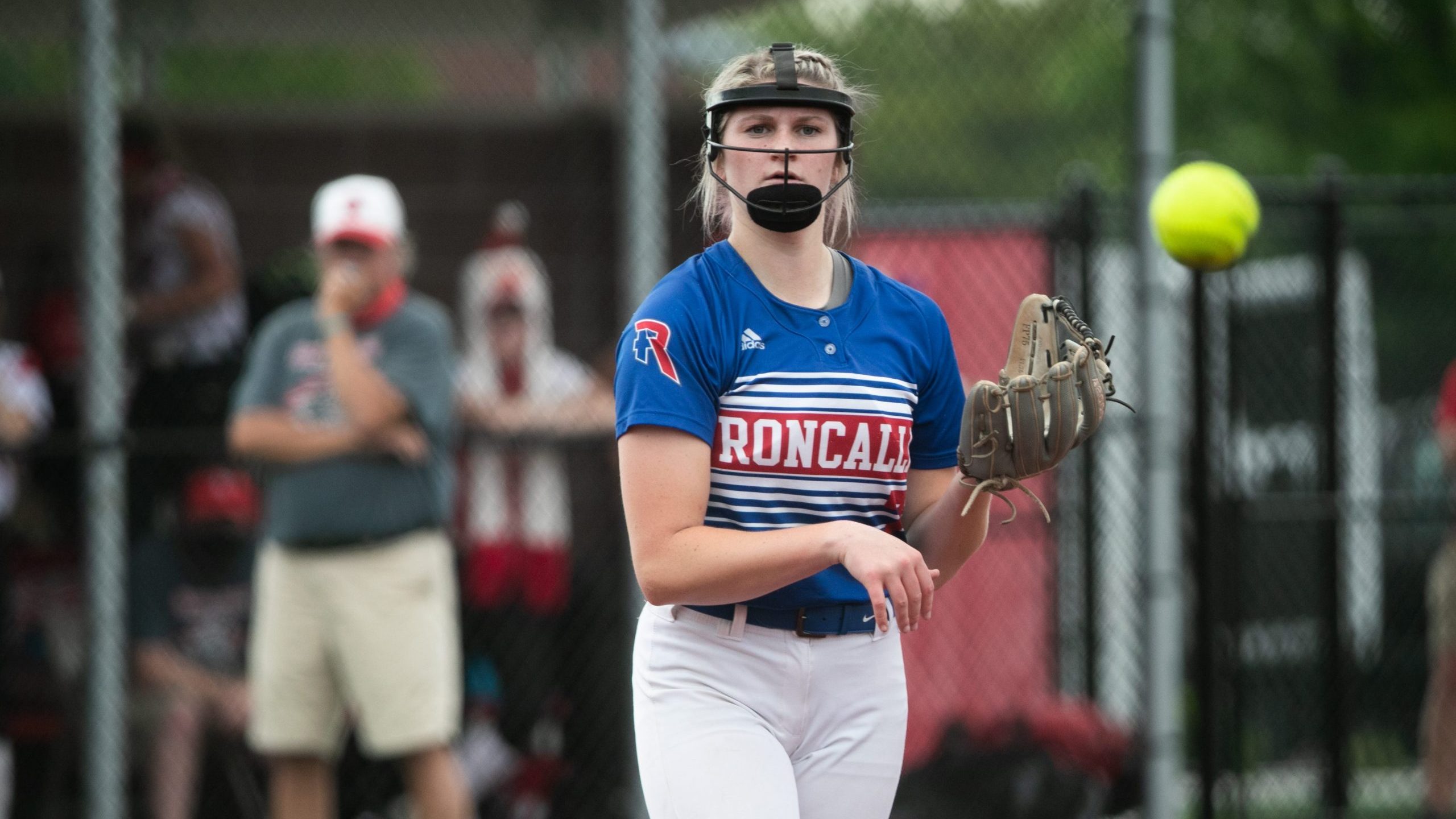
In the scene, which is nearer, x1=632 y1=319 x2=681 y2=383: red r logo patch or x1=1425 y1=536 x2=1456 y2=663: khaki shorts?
x1=632 y1=319 x2=681 y2=383: red r logo patch

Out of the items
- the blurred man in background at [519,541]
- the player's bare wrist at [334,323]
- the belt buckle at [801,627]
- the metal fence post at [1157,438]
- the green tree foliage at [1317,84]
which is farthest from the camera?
the green tree foliage at [1317,84]

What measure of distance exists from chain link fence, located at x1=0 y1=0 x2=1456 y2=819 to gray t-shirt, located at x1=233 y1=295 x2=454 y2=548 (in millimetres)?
413

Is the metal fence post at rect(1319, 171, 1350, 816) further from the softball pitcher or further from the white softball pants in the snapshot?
the white softball pants

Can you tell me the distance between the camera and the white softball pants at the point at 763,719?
251 cm

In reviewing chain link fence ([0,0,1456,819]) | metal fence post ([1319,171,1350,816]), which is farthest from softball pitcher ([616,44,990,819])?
metal fence post ([1319,171,1350,816])

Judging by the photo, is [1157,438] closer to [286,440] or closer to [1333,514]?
[1333,514]

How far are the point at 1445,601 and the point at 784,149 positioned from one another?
16.6ft

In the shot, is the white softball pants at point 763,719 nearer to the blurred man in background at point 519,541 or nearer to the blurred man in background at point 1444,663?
the blurred man in background at point 519,541

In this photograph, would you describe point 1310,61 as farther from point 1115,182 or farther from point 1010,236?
point 1010,236

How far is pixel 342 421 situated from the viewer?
16.8 ft

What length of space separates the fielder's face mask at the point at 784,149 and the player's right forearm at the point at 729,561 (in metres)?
0.51

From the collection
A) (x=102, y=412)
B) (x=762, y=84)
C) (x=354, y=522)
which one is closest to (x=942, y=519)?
(x=762, y=84)

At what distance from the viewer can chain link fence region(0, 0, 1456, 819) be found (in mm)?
5324

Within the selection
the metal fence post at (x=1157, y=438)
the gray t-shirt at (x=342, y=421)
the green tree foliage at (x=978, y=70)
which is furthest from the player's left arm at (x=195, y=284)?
the metal fence post at (x=1157, y=438)
